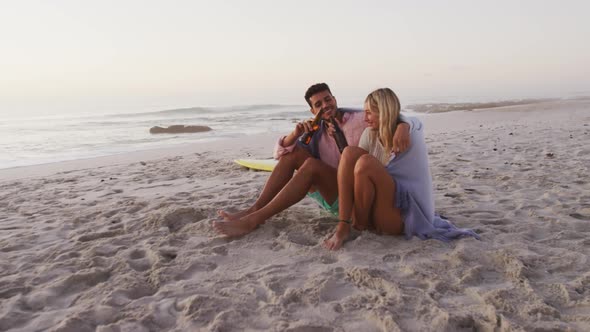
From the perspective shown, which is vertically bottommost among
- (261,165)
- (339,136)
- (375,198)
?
(261,165)

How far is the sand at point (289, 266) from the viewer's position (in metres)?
1.92

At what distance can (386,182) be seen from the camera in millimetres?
2584

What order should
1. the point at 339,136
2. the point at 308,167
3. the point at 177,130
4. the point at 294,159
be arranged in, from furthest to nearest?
the point at 177,130
the point at 294,159
the point at 339,136
the point at 308,167

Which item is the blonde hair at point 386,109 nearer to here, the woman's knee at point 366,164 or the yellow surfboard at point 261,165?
the woman's knee at point 366,164

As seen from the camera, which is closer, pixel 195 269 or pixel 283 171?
pixel 195 269

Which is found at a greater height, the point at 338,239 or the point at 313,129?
the point at 313,129

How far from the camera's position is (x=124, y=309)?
80.4 inches

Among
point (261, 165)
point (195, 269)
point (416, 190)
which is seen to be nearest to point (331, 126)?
point (416, 190)

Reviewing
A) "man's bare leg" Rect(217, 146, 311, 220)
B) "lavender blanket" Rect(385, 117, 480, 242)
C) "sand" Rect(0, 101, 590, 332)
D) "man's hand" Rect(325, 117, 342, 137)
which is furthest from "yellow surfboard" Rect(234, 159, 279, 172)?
"lavender blanket" Rect(385, 117, 480, 242)

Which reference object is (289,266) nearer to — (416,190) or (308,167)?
(308,167)

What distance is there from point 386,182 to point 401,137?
0.27m

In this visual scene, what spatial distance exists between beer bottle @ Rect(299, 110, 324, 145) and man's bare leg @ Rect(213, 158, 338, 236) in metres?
0.23

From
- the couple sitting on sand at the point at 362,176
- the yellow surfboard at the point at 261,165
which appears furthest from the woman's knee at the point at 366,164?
the yellow surfboard at the point at 261,165

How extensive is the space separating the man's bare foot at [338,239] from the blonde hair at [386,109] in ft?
1.88
